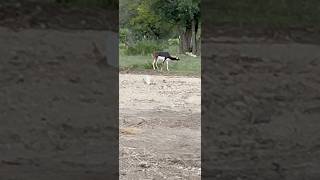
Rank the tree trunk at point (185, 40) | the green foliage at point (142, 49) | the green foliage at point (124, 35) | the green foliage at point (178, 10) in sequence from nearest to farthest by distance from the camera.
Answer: the green foliage at point (142, 49), the green foliage at point (178, 10), the tree trunk at point (185, 40), the green foliage at point (124, 35)

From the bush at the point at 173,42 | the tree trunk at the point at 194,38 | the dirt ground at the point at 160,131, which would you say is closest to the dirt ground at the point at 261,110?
the dirt ground at the point at 160,131

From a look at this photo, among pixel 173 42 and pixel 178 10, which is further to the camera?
pixel 173 42

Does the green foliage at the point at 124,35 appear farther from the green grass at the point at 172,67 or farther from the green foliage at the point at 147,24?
the green grass at the point at 172,67

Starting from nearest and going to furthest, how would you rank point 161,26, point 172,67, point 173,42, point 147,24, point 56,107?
point 56,107 < point 172,67 < point 161,26 < point 147,24 < point 173,42

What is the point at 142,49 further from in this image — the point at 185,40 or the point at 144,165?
the point at 144,165

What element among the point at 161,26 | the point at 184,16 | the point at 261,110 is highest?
the point at 184,16

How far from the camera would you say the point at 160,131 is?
504cm

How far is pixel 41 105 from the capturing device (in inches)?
203

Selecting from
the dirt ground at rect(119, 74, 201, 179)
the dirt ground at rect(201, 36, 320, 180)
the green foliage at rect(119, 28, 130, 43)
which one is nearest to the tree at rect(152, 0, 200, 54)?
the green foliage at rect(119, 28, 130, 43)

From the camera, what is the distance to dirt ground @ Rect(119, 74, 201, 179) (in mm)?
3756

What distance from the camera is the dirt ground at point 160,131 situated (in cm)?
376

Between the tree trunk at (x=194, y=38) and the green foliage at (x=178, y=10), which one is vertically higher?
the green foliage at (x=178, y=10)

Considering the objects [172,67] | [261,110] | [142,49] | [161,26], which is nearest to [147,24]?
[161,26]

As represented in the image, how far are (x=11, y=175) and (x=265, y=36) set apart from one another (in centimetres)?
470
